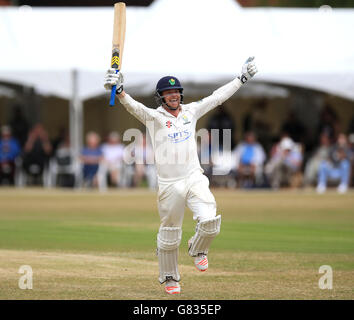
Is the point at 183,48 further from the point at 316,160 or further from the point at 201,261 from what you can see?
the point at 201,261

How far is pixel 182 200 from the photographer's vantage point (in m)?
7.23

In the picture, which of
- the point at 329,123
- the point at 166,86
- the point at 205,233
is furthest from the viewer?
the point at 329,123

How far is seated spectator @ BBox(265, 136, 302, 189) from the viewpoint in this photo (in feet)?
65.9

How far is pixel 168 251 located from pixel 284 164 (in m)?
13.2

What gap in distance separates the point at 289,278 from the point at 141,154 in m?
12.3

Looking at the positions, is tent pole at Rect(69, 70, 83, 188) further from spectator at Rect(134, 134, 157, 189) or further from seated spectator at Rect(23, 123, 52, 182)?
spectator at Rect(134, 134, 157, 189)

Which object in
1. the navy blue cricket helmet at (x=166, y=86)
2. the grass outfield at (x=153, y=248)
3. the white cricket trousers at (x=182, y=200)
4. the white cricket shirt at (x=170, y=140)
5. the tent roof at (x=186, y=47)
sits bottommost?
the grass outfield at (x=153, y=248)

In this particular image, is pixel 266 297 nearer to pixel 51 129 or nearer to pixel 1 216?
pixel 1 216

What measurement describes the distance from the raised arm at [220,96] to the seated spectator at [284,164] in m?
12.1

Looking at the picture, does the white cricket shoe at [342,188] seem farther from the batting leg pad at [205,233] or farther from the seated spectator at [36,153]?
the batting leg pad at [205,233]

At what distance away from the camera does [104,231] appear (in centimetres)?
1248

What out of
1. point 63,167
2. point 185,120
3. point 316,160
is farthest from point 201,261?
point 63,167

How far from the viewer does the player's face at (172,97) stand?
744cm

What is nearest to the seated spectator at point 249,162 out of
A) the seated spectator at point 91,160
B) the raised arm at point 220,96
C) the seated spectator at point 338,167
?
the seated spectator at point 338,167
